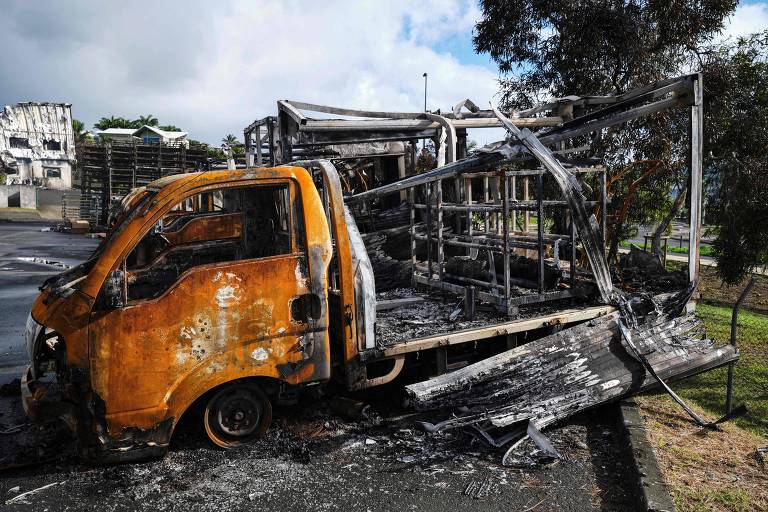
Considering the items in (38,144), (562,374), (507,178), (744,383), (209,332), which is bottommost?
(744,383)

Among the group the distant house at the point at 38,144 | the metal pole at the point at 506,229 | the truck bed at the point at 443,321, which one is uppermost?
the distant house at the point at 38,144

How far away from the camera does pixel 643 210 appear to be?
13125mm

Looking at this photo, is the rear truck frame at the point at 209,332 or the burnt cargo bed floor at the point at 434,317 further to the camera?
the burnt cargo bed floor at the point at 434,317

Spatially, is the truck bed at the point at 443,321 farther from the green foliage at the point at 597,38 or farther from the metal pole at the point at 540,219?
the green foliage at the point at 597,38

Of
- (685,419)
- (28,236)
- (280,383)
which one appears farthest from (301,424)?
(28,236)

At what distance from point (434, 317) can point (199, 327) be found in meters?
2.38

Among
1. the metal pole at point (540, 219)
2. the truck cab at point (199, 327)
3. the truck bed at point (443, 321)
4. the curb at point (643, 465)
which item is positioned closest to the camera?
the curb at point (643, 465)

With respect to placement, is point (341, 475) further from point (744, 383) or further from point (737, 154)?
point (737, 154)

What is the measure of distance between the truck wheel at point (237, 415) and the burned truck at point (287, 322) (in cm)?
1

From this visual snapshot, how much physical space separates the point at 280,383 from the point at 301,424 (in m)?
0.54

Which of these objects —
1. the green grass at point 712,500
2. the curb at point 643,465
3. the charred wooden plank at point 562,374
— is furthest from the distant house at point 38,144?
the green grass at point 712,500

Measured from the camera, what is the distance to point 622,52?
11.1 m

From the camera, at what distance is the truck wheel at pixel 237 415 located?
164 inches

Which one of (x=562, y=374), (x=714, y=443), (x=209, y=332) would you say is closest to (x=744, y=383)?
(x=714, y=443)
